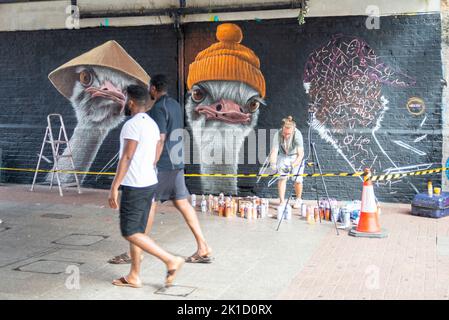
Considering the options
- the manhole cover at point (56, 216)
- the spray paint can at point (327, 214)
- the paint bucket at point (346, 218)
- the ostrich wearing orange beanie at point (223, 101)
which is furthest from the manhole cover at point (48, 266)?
the ostrich wearing orange beanie at point (223, 101)

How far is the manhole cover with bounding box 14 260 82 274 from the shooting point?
23.0 feet

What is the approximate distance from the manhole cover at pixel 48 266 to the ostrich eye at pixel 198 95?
606 centimetres

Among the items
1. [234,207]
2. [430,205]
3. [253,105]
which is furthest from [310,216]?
[253,105]

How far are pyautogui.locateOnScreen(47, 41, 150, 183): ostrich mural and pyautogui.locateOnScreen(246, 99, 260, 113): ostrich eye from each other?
236cm

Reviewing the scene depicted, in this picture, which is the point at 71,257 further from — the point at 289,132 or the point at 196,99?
the point at 196,99

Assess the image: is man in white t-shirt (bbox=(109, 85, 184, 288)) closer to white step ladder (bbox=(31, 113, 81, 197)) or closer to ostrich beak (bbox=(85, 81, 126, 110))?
white step ladder (bbox=(31, 113, 81, 197))

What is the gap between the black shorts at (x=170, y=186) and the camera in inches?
275

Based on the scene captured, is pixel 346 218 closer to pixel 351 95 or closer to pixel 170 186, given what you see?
pixel 351 95

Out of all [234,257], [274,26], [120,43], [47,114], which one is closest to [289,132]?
[274,26]

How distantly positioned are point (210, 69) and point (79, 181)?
402 cm

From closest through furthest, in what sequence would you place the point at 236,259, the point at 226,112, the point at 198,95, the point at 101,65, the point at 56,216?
1. the point at 236,259
2. the point at 56,216
3. the point at 226,112
4. the point at 198,95
5. the point at 101,65

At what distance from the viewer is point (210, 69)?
12.6 m

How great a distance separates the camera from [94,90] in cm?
1352

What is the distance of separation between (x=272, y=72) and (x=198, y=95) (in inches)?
64.7
